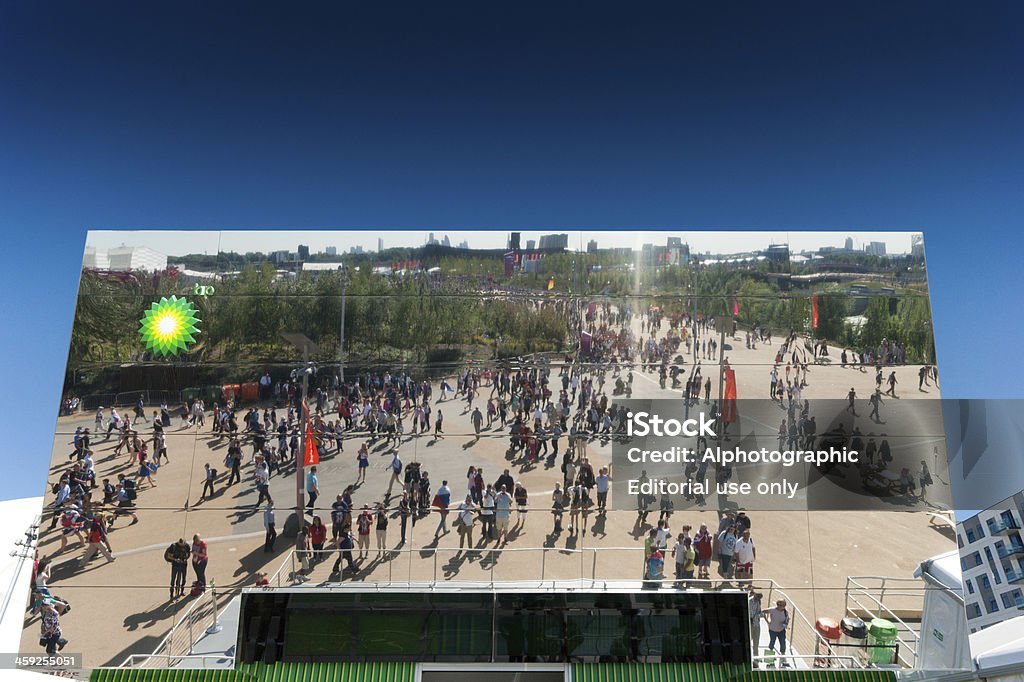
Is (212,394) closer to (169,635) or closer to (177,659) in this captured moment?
(169,635)

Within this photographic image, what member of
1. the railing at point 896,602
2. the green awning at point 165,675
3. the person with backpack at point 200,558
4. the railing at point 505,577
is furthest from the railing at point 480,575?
the green awning at point 165,675

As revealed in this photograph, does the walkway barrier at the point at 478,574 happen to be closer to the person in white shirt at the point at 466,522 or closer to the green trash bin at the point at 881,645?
the person in white shirt at the point at 466,522

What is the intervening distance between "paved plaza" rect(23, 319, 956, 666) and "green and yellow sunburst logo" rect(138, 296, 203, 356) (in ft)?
5.34

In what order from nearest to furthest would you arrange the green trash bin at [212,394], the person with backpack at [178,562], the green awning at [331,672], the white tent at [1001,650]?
1. the white tent at [1001,650]
2. the green awning at [331,672]
3. the person with backpack at [178,562]
4. the green trash bin at [212,394]

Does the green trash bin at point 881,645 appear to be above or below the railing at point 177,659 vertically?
above

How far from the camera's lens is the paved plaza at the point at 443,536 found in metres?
12.9

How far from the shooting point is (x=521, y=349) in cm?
1382

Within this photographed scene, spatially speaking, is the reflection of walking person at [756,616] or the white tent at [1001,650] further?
the reflection of walking person at [756,616]

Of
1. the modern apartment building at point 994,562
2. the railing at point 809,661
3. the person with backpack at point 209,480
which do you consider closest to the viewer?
the railing at point 809,661

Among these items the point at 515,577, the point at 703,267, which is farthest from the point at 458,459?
the point at 703,267

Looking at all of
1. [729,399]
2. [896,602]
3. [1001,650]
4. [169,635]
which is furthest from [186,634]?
[1001,650]

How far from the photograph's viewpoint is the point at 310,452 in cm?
1362

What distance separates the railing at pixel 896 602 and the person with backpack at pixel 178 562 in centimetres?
1289

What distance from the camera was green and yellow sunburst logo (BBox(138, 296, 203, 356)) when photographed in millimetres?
13977
